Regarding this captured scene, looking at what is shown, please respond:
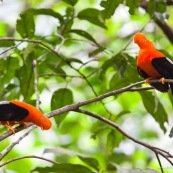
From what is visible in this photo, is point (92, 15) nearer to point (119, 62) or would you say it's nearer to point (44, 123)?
point (119, 62)

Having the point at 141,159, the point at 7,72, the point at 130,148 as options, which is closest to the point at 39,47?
the point at 7,72

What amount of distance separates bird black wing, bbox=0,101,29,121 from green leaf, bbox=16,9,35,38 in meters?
0.89

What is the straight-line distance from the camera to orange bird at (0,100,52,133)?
2496 mm

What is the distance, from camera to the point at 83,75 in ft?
10.3

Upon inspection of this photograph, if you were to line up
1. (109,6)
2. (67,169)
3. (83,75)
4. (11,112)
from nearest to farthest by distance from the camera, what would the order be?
(11,112)
(67,169)
(109,6)
(83,75)

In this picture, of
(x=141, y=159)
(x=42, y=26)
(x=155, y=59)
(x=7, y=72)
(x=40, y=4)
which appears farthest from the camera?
(x=40, y=4)

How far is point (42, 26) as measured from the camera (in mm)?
5387

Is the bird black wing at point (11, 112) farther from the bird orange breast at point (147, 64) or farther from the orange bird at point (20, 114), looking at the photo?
the bird orange breast at point (147, 64)

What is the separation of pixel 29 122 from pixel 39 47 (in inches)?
32.6

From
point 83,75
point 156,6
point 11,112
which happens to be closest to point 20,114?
point 11,112

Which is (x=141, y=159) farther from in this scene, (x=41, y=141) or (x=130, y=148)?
(x=41, y=141)

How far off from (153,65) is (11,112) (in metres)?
0.86

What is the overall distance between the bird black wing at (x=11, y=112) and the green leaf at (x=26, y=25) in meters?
0.89

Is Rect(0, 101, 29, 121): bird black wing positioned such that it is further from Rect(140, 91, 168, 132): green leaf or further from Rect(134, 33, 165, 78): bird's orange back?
Rect(140, 91, 168, 132): green leaf
